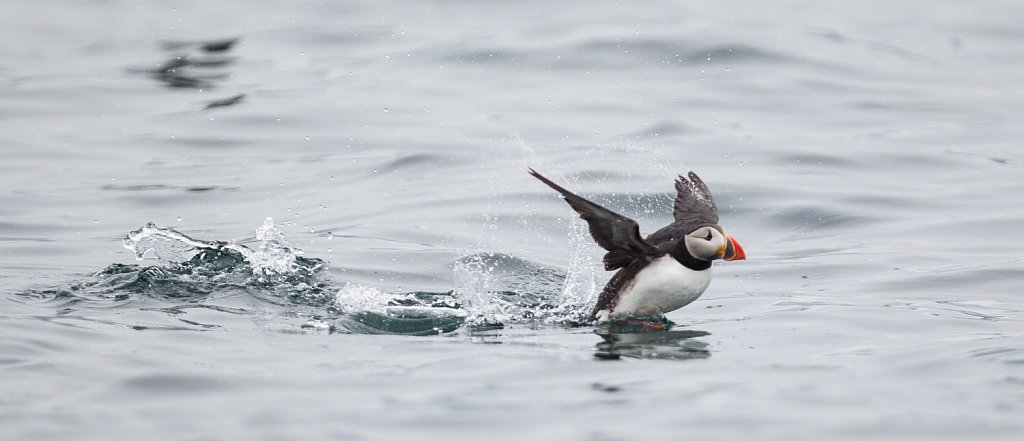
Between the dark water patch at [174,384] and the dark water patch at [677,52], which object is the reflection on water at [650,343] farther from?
the dark water patch at [677,52]

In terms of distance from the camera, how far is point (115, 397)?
5953 millimetres

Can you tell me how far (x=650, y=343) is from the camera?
738 centimetres

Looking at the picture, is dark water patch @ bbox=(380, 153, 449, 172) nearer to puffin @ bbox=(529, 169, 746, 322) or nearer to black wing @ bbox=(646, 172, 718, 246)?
black wing @ bbox=(646, 172, 718, 246)

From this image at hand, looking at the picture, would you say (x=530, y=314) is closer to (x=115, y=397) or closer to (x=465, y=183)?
(x=115, y=397)

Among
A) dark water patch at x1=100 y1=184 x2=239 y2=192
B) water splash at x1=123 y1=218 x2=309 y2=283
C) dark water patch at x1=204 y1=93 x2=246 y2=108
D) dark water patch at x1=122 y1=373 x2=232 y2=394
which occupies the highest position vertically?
dark water patch at x1=204 y1=93 x2=246 y2=108

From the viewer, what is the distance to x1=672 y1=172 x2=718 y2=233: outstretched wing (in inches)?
341

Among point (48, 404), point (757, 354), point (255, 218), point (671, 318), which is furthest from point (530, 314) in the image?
point (255, 218)

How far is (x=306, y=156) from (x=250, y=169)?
807 mm

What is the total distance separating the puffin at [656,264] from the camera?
24.9ft

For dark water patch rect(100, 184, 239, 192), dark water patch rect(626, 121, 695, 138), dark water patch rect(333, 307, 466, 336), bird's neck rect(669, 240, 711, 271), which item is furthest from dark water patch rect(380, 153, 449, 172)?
bird's neck rect(669, 240, 711, 271)

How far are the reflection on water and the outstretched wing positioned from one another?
95 centimetres

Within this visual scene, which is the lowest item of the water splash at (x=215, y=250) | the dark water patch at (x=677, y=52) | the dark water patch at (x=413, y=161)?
the water splash at (x=215, y=250)

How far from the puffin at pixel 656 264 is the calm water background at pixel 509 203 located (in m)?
0.35

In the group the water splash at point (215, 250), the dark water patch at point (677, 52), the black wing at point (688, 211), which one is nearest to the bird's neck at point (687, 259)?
the black wing at point (688, 211)
